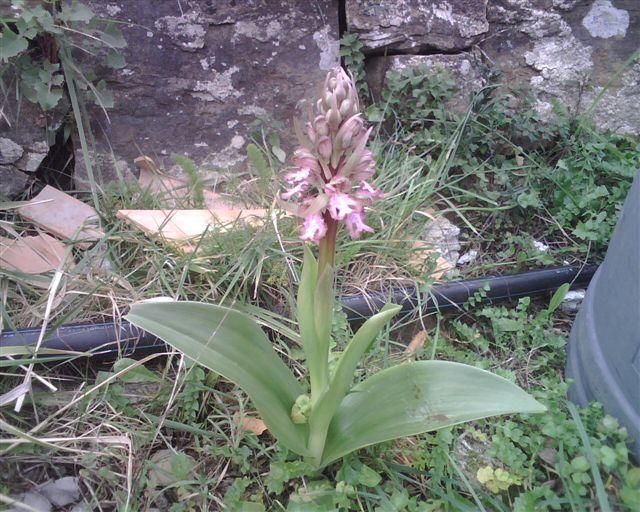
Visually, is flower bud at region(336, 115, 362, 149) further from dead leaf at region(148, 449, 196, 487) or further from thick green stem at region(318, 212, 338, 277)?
dead leaf at region(148, 449, 196, 487)

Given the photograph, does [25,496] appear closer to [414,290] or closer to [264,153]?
[414,290]

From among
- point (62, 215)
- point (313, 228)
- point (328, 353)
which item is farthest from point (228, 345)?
point (62, 215)

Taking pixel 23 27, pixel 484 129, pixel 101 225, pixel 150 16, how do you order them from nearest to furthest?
pixel 23 27 < pixel 101 225 < pixel 150 16 < pixel 484 129

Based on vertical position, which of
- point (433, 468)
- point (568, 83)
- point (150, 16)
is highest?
point (150, 16)

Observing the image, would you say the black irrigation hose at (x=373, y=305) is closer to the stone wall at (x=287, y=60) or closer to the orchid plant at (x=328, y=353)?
the orchid plant at (x=328, y=353)

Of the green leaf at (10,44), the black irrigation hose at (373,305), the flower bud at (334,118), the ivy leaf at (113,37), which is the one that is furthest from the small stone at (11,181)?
the flower bud at (334,118)

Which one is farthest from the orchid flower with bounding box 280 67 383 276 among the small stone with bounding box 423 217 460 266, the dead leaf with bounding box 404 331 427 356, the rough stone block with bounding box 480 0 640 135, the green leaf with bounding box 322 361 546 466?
the rough stone block with bounding box 480 0 640 135

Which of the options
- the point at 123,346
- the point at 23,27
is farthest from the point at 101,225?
the point at 23,27
